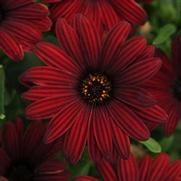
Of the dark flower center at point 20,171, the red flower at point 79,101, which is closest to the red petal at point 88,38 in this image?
the red flower at point 79,101

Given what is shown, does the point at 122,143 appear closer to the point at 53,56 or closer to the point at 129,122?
the point at 129,122

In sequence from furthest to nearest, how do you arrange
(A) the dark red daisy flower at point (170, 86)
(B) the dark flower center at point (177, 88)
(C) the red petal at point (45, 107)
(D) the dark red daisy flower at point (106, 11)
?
(B) the dark flower center at point (177, 88) < (A) the dark red daisy flower at point (170, 86) < (D) the dark red daisy flower at point (106, 11) < (C) the red petal at point (45, 107)

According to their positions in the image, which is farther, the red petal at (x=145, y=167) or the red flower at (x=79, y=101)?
the red petal at (x=145, y=167)

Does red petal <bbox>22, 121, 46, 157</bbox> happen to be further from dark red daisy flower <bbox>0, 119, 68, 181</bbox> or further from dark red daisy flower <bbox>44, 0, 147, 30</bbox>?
dark red daisy flower <bbox>44, 0, 147, 30</bbox>

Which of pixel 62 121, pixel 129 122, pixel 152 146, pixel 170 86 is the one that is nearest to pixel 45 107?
pixel 62 121

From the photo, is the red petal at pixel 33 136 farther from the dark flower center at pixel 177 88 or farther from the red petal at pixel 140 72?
the dark flower center at pixel 177 88
